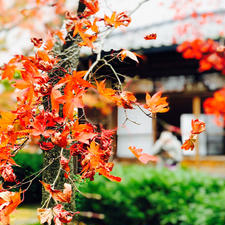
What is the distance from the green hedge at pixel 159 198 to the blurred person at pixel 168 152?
1281mm

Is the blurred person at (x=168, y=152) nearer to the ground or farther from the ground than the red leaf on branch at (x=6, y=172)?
nearer to the ground

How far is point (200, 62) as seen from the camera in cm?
860

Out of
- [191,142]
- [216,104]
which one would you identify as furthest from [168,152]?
[191,142]

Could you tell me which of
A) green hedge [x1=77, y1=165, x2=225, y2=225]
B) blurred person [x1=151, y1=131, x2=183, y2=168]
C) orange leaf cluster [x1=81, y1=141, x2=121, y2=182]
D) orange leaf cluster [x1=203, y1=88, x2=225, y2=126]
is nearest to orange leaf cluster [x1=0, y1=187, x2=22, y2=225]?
orange leaf cluster [x1=81, y1=141, x2=121, y2=182]

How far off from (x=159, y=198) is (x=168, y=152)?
5.85 ft

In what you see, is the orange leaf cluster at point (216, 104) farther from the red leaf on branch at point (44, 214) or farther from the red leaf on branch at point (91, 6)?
the red leaf on branch at point (44, 214)

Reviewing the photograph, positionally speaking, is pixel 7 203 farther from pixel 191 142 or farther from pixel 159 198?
pixel 159 198

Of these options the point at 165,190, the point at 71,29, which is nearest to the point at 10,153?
the point at 71,29

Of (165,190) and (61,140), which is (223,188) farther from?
(61,140)

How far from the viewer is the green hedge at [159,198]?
4136mm

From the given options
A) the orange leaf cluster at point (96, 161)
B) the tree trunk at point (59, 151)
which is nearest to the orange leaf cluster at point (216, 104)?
the tree trunk at point (59, 151)

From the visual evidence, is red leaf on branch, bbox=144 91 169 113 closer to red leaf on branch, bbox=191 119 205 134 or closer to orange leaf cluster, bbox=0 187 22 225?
red leaf on branch, bbox=191 119 205 134

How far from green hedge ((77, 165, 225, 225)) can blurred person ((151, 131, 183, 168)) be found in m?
1.28

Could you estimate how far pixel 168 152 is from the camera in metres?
6.05
